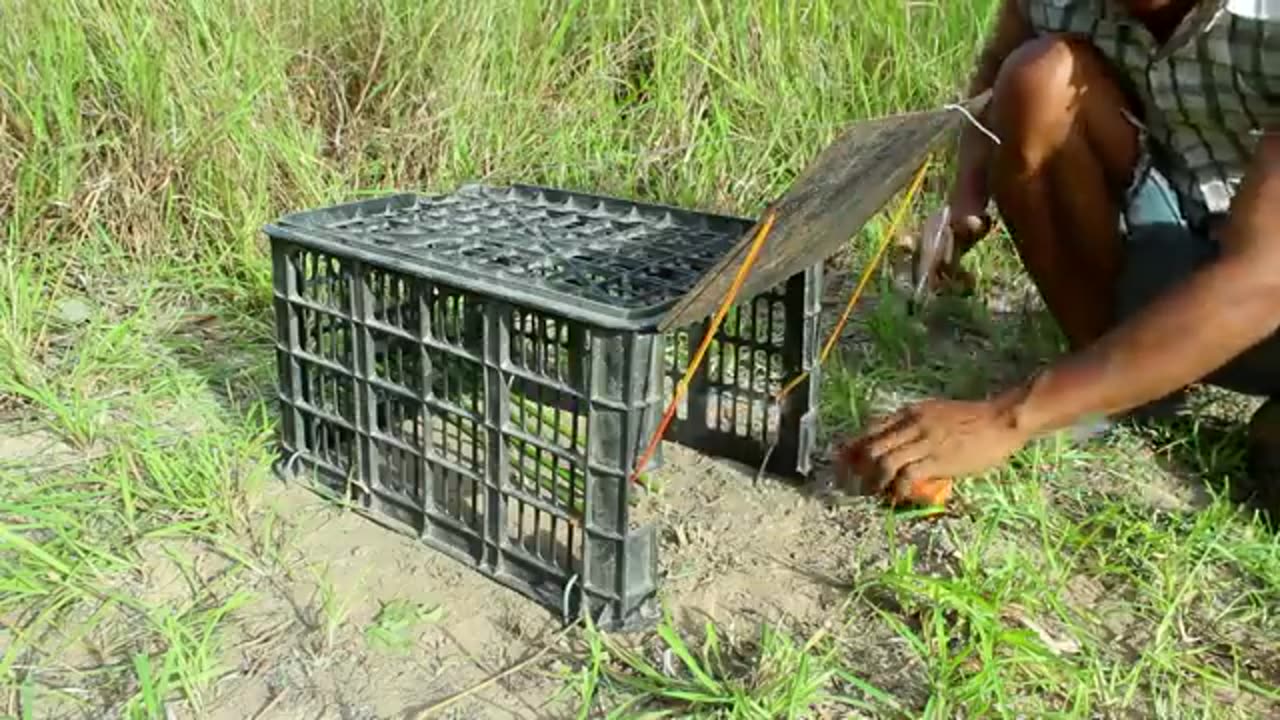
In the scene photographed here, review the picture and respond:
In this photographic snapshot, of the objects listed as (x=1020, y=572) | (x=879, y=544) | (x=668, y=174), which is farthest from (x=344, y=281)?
(x=668, y=174)

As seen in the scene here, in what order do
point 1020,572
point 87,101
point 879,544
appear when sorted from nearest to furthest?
point 1020,572
point 879,544
point 87,101

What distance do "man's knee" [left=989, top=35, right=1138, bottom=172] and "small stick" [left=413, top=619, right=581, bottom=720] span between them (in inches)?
41.0

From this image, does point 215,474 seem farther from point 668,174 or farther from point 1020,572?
point 668,174

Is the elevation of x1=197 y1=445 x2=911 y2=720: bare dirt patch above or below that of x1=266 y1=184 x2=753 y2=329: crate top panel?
below

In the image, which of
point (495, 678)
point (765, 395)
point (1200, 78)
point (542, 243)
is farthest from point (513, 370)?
point (1200, 78)

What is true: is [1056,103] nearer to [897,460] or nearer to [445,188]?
[897,460]

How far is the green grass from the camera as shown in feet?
5.10

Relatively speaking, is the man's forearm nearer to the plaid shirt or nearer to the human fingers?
the human fingers

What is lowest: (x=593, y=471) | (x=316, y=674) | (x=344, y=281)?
(x=316, y=674)

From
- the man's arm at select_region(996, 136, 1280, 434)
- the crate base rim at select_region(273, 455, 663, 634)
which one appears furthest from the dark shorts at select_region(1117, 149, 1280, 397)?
the crate base rim at select_region(273, 455, 663, 634)

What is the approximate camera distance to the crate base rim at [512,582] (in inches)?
64.1

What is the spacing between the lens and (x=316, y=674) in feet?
5.10

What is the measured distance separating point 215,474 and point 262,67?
1.34 metres

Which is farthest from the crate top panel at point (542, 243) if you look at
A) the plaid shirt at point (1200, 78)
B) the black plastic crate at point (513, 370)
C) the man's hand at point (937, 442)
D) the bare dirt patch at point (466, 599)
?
the plaid shirt at point (1200, 78)
